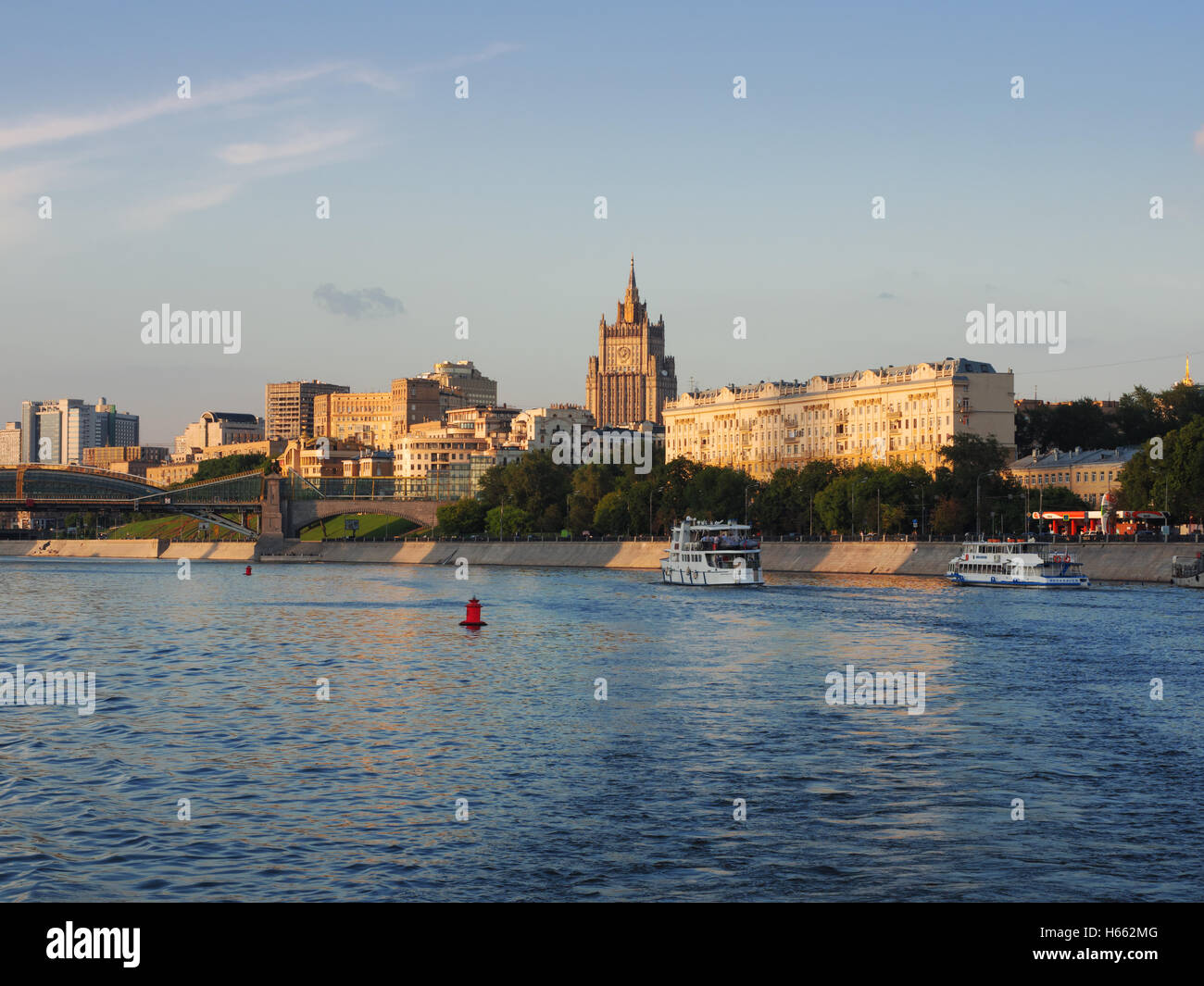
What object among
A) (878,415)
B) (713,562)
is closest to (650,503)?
(878,415)

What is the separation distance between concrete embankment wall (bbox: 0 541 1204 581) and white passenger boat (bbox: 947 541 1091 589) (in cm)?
364

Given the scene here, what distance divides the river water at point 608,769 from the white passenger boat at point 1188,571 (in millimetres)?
31364

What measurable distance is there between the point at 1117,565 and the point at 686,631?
159 feet

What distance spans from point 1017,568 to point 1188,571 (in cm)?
1003

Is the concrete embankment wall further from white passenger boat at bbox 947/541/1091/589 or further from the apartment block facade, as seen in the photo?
the apartment block facade

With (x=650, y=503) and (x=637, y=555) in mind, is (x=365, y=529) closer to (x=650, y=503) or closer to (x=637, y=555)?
(x=650, y=503)

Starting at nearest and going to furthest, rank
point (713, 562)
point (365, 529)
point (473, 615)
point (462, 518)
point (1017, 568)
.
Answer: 1. point (473, 615)
2. point (1017, 568)
3. point (713, 562)
4. point (462, 518)
5. point (365, 529)

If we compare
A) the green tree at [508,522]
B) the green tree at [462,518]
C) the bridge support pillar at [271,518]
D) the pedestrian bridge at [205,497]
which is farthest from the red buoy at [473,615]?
the bridge support pillar at [271,518]

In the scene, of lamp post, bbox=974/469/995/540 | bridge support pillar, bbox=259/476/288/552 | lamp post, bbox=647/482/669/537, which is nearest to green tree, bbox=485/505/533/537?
lamp post, bbox=647/482/669/537

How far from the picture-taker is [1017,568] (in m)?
88.8
